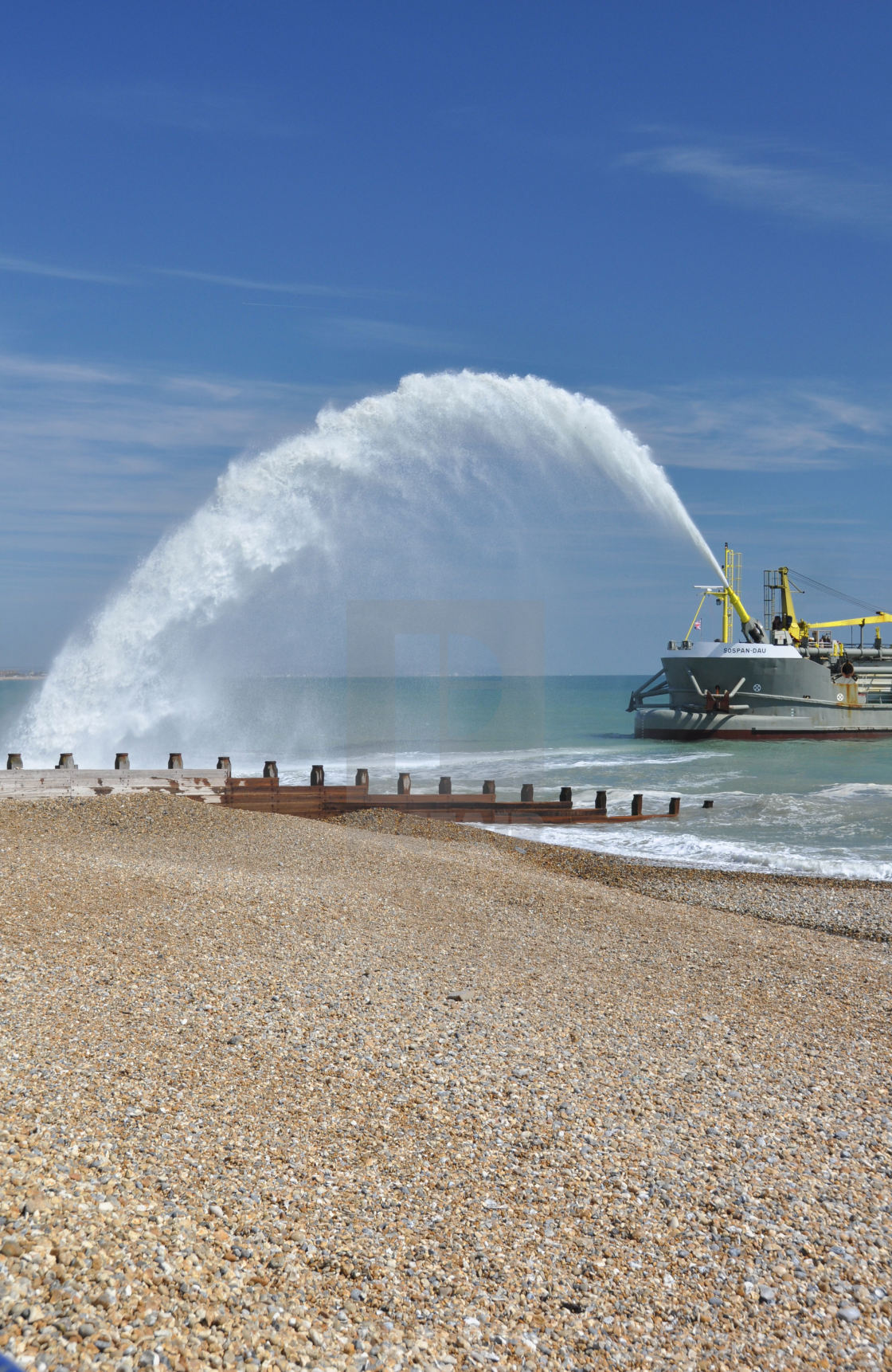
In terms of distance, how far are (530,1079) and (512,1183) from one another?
117 cm

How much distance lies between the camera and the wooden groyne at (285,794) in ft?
47.8

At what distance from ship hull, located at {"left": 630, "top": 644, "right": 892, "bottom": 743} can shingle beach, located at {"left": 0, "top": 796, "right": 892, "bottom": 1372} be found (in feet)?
127

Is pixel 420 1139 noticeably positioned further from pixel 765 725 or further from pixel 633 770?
pixel 765 725

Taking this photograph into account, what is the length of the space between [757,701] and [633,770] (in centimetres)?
1645

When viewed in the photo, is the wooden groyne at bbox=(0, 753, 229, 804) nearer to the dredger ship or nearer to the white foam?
the white foam

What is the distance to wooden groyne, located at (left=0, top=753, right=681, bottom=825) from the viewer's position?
14.6 metres

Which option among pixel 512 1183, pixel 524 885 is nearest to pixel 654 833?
pixel 524 885

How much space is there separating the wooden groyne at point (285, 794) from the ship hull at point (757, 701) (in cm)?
2635

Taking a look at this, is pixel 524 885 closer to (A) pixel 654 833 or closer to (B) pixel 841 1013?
(B) pixel 841 1013

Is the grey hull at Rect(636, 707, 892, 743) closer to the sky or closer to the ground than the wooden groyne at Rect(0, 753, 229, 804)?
closer to the sky

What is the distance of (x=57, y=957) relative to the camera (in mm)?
6770

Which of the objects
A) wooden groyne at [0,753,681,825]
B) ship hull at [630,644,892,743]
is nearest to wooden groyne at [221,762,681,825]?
wooden groyne at [0,753,681,825]

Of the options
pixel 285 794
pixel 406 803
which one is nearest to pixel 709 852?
pixel 406 803

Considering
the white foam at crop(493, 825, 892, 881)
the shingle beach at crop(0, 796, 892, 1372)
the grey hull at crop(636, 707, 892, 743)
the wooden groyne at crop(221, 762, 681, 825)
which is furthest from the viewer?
the grey hull at crop(636, 707, 892, 743)
